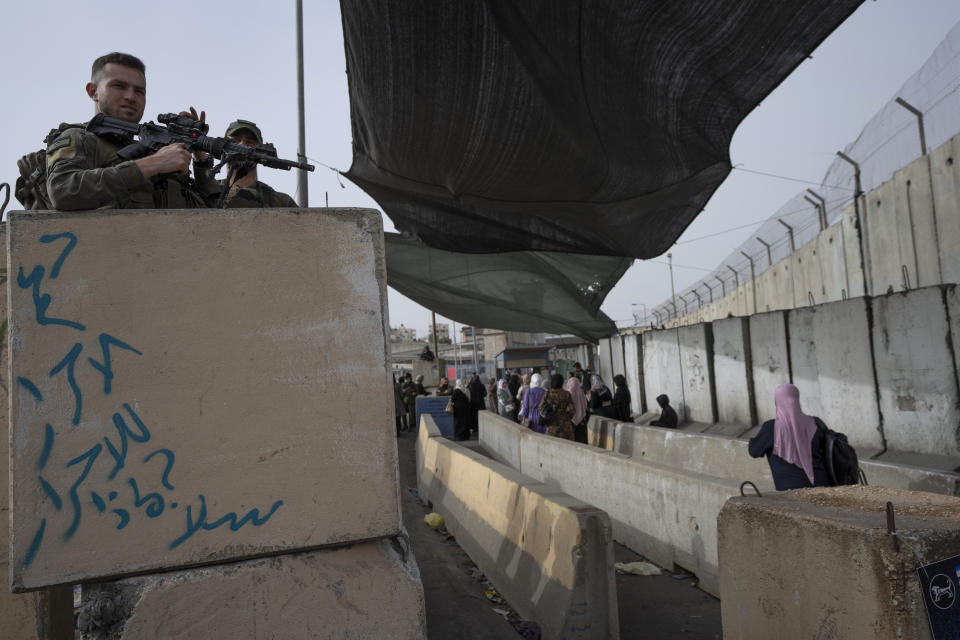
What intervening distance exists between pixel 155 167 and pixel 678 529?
5.04 metres

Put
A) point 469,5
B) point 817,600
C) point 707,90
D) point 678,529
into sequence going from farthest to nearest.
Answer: point 678,529
point 707,90
point 469,5
point 817,600

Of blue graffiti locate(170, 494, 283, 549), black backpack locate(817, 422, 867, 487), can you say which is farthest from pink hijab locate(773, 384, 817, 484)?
blue graffiti locate(170, 494, 283, 549)

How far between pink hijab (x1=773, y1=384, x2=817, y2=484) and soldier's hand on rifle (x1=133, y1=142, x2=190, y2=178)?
12.4 ft

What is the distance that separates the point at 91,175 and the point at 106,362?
22.9 inches

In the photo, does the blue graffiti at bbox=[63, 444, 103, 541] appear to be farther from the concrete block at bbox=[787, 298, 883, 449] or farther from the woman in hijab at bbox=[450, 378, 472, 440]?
the woman in hijab at bbox=[450, 378, 472, 440]

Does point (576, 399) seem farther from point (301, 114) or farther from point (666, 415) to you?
point (301, 114)

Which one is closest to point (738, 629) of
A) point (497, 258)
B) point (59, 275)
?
point (59, 275)

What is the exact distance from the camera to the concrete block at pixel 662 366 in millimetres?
12773

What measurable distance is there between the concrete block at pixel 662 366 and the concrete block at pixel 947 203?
178 inches

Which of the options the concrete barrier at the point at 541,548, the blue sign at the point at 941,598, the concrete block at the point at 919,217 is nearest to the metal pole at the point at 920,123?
the concrete block at the point at 919,217

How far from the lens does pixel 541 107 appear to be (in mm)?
5309

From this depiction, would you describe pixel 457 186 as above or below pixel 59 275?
above

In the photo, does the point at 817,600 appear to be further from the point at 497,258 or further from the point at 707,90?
the point at 497,258

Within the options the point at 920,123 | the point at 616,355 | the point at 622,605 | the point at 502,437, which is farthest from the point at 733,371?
the point at 622,605
